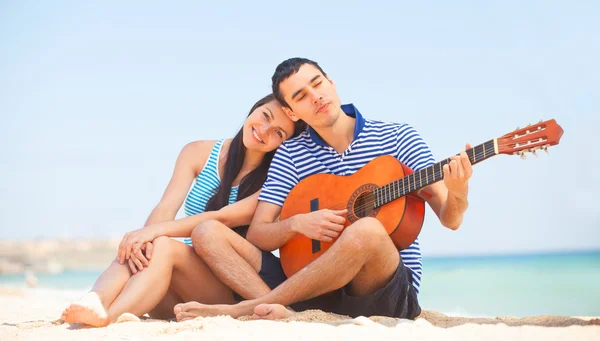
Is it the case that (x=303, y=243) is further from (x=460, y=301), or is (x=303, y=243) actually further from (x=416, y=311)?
(x=460, y=301)

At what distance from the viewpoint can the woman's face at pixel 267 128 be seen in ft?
13.4

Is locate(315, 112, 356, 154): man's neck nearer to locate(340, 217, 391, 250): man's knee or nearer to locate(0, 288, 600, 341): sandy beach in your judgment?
locate(340, 217, 391, 250): man's knee

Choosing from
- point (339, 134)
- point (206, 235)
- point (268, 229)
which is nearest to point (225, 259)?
point (206, 235)

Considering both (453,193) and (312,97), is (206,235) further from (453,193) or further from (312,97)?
(453,193)

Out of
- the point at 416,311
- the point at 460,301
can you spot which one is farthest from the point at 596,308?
the point at 416,311

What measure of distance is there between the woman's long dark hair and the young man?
0.21 meters

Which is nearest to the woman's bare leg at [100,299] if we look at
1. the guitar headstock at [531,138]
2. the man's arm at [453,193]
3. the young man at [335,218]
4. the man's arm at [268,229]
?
the young man at [335,218]

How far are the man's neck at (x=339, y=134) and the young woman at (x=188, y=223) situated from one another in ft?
1.05

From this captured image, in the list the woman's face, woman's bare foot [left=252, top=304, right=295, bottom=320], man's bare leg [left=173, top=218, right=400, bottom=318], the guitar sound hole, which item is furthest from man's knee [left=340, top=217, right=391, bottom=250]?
the woman's face

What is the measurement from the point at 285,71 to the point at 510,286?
1390 centimetres

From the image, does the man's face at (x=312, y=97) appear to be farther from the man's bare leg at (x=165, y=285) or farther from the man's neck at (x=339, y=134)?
the man's bare leg at (x=165, y=285)

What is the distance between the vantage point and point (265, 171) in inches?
167

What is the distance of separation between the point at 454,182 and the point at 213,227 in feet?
4.31

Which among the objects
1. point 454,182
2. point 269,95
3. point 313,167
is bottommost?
point 454,182
